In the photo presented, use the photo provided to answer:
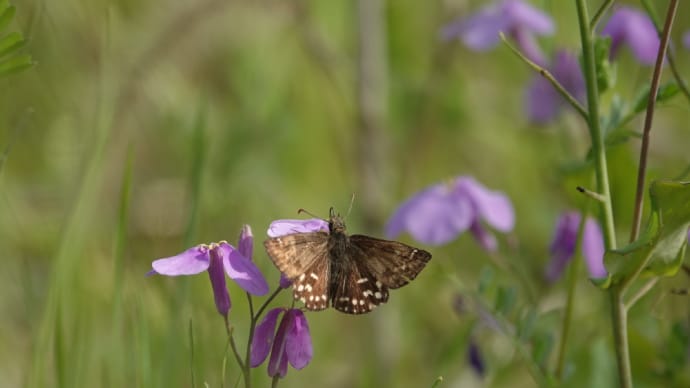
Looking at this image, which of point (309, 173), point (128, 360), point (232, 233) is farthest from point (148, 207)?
point (128, 360)

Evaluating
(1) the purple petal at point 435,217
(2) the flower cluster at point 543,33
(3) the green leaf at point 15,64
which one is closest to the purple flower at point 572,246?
(1) the purple petal at point 435,217

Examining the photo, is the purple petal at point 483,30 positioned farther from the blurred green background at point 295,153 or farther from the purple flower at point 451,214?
the purple flower at point 451,214

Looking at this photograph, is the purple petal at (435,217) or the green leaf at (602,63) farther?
the purple petal at (435,217)

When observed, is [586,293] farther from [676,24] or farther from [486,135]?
[676,24]

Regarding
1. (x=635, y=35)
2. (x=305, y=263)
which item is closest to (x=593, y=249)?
(x=635, y=35)

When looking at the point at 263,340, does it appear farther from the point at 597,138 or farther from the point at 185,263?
the point at 597,138

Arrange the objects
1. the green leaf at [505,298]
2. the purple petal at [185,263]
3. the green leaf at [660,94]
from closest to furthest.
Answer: the purple petal at [185,263] → the green leaf at [660,94] → the green leaf at [505,298]
